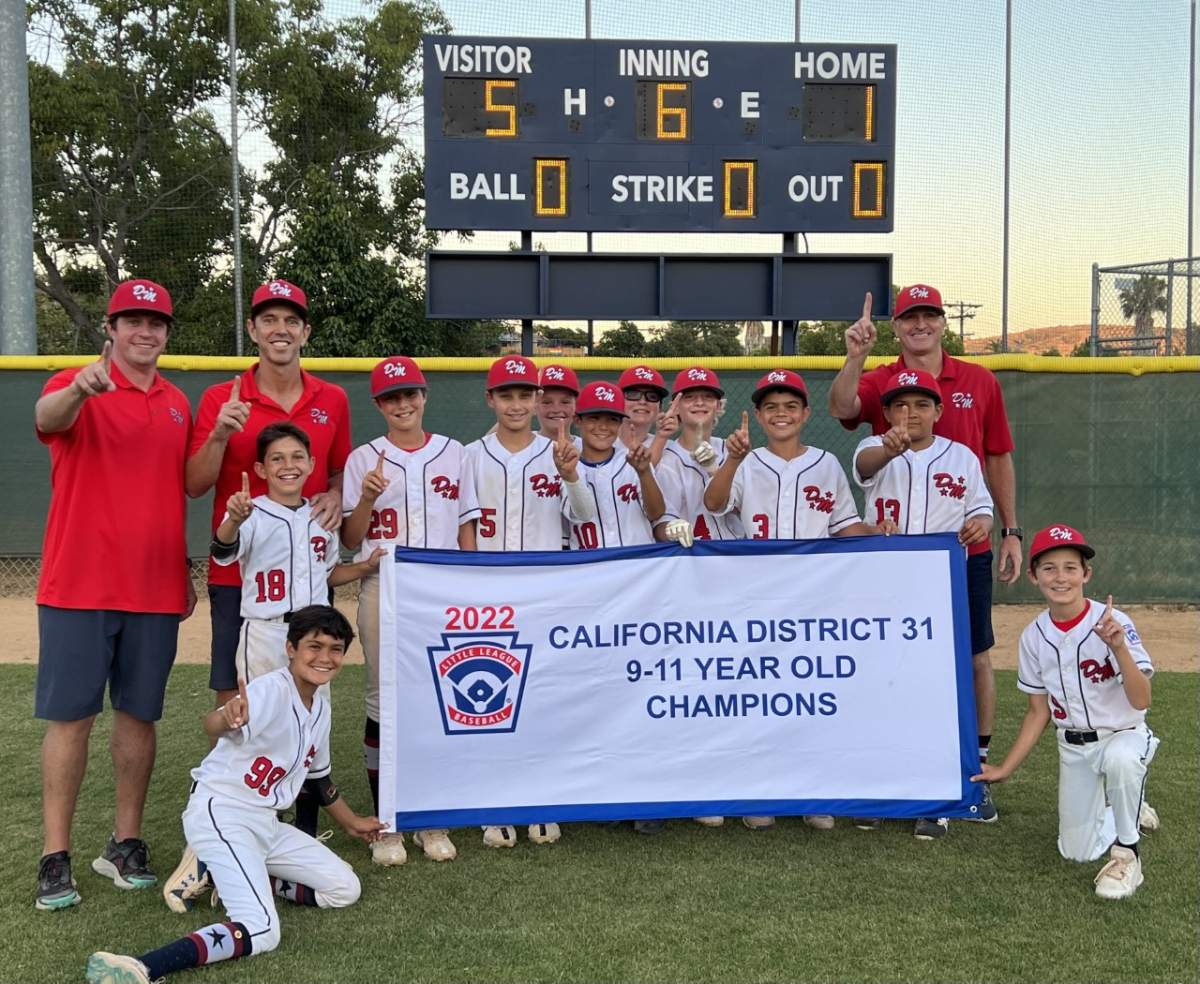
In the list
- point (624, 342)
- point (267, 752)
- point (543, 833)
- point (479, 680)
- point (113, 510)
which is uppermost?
point (624, 342)

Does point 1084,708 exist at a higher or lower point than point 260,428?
lower

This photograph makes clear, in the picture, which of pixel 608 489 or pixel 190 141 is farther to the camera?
pixel 190 141

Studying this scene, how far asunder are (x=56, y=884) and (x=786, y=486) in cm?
285

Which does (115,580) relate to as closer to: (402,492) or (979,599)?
(402,492)

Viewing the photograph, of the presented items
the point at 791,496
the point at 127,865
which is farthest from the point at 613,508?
the point at 127,865

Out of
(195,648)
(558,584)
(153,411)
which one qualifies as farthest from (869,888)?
(195,648)

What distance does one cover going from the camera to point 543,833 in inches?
148

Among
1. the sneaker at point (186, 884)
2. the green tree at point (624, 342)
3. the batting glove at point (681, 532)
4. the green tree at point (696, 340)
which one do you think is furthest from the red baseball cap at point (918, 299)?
the green tree at point (696, 340)

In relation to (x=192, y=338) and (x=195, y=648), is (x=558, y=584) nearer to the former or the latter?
(x=195, y=648)

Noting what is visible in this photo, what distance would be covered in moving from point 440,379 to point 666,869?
529cm

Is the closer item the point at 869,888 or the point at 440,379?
the point at 869,888

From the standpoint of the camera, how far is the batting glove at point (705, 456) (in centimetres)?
410

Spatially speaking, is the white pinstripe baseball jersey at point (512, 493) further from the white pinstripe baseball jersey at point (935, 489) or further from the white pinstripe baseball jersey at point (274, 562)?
the white pinstripe baseball jersey at point (935, 489)

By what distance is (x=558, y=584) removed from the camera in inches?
145
